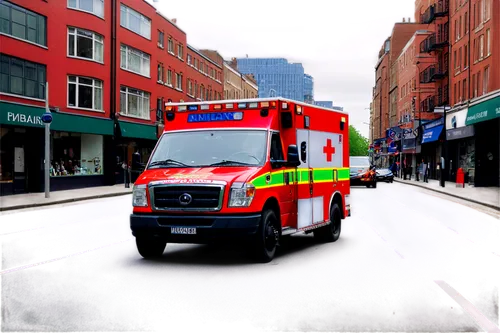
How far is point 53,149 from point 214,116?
77.6ft

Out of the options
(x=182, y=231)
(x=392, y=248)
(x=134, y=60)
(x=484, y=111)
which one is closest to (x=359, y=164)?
(x=484, y=111)

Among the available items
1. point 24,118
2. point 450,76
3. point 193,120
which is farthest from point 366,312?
point 450,76

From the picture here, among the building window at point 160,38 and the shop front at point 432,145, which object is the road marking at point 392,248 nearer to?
the building window at point 160,38

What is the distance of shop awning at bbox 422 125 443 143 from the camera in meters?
51.5

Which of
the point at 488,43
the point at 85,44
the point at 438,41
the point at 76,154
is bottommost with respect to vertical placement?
the point at 76,154

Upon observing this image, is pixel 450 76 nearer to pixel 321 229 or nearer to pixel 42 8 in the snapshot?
pixel 42 8

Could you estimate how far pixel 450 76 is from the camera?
161 feet

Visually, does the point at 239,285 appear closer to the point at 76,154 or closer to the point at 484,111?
the point at 76,154

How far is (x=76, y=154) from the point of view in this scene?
3422 cm

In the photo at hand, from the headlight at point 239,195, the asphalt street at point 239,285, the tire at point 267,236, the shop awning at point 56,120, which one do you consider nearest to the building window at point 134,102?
the shop awning at point 56,120

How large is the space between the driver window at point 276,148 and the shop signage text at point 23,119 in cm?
1998

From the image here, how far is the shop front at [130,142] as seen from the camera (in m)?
38.9

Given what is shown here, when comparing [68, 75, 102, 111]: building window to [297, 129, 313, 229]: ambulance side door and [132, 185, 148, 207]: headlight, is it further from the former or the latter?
[132, 185, 148, 207]: headlight

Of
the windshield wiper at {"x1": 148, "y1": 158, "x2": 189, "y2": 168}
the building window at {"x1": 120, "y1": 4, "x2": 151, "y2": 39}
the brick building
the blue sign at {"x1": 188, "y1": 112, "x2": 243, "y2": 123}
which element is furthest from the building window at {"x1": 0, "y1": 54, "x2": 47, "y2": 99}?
the windshield wiper at {"x1": 148, "y1": 158, "x2": 189, "y2": 168}
